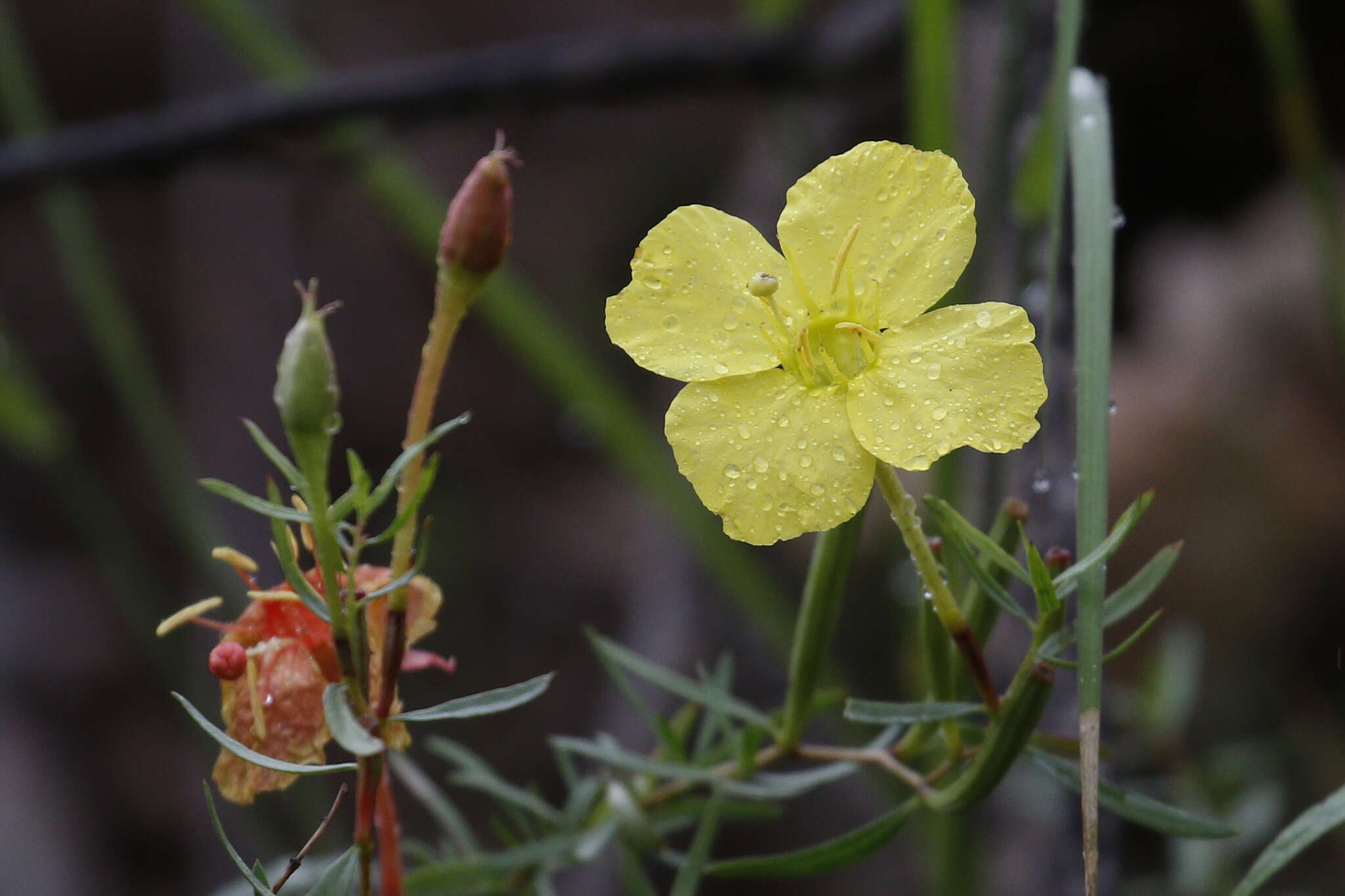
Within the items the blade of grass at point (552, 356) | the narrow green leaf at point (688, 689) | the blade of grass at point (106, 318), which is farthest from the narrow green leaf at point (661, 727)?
the blade of grass at point (106, 318)

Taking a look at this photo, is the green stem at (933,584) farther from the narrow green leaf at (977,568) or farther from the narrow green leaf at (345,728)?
the narrow green leaf at (345,728)

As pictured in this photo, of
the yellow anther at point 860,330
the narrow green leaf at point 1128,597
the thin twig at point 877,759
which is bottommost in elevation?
the thin twig at point 877,759

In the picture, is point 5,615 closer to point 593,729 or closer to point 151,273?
point 151,273

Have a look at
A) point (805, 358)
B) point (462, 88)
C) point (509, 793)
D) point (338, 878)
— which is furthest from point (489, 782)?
point (462, 88)

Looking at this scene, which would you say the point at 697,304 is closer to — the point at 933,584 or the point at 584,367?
the point at 933,584

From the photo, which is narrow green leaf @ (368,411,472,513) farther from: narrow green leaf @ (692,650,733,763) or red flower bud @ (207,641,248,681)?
narrow green leaf @ (692,650,733,763)

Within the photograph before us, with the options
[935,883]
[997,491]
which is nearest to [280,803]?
[935,883]

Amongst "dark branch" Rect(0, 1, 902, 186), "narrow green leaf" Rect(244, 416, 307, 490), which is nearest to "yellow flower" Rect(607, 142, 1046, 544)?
"narrow green leaf" Rect(244, 416, 307, 490)

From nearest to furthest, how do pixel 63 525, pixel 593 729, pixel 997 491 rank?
pixel 997 491, pixel 593 729, pixel 63 525
